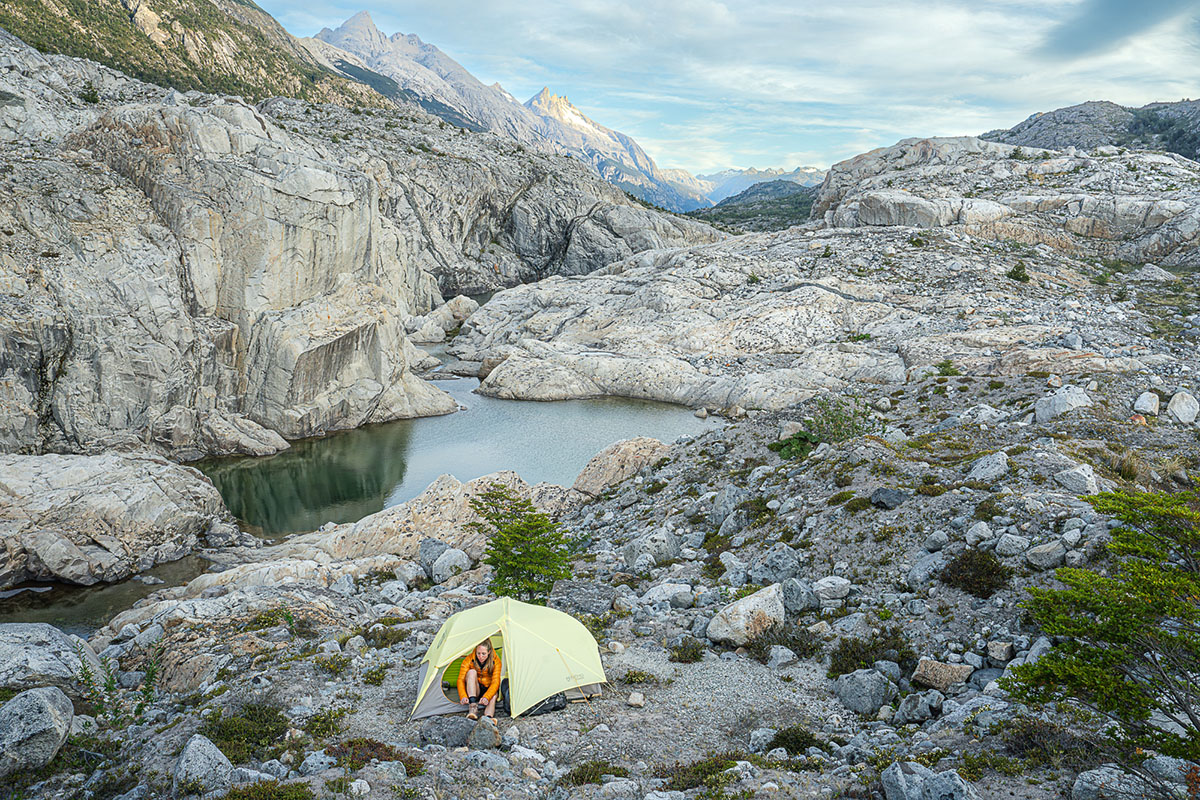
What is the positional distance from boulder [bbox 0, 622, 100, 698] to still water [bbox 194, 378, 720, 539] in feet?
59.1

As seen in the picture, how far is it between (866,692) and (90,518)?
31.9 m

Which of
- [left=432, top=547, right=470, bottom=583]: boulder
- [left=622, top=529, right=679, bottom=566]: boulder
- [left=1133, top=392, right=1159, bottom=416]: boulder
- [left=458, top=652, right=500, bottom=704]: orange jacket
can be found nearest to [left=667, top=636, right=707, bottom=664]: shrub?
[left=458, top=652, right=500, bottom=704]: orange jacket

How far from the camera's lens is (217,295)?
141ft

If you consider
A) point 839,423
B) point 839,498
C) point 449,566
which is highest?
point 839,423

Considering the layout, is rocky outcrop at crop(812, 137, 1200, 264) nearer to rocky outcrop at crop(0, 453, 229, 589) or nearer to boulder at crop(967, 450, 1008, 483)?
boulder at crop(967, 450, 1008, 483)

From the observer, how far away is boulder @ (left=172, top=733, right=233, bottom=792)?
830cm

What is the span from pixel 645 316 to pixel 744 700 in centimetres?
5681

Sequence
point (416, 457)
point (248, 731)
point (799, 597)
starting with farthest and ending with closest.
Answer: point (416, 457)
point (799, 597)
point (248, 731)

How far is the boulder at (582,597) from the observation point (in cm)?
1691

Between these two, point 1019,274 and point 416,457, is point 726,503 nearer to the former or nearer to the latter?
point 416,457

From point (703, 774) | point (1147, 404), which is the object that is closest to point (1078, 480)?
point (1147, 404)

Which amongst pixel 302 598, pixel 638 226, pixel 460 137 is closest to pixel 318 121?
pixel 460 137

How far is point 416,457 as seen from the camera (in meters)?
42.7

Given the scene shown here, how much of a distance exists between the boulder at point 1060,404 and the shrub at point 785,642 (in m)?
14.9
